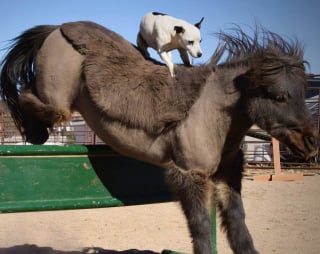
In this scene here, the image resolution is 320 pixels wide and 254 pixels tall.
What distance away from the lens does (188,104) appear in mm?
3207

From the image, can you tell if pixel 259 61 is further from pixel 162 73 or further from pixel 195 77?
pixel 162 73

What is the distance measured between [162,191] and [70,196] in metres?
0.80

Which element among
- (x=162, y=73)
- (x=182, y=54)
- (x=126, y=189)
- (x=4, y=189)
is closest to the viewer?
(x=4, y=189)

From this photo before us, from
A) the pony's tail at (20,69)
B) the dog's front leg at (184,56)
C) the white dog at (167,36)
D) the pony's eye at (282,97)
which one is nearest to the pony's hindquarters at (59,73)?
the pony's tail at (20,69)

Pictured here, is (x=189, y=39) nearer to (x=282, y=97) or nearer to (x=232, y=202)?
(x=282, y=97)

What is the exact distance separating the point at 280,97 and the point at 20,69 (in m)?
2.22

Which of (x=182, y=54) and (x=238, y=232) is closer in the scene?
(x=238, y=232)

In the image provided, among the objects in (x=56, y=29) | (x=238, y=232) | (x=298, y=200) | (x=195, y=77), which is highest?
(x=56, y=29)

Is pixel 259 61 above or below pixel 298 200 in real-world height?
above

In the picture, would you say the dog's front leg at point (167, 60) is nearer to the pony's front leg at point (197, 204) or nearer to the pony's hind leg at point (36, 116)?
the pony's front leg at point (197, 204)

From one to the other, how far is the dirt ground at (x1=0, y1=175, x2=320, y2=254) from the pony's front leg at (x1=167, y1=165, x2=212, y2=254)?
1516 mm

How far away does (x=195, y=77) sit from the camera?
336 cm

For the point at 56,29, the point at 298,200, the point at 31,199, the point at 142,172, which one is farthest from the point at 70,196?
the point at 298,200

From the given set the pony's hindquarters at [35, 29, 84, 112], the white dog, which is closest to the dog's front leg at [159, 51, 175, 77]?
the white dog
